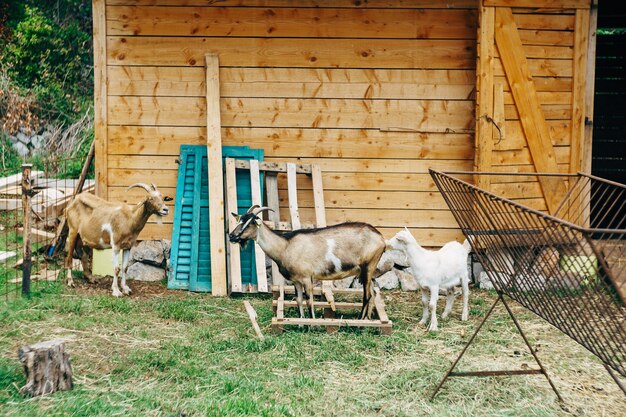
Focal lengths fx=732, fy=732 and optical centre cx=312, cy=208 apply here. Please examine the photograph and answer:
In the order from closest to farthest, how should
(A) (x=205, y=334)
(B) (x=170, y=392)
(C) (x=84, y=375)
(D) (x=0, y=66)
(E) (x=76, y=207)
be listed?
(B) (x=170, y=392)
(C) (x=84, y=375)
(A) (x=205, y=334)
(E) (x=76, y=207)
(D) (x=0, y=66)

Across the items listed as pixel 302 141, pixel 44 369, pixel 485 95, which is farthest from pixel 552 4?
pixel 44 369

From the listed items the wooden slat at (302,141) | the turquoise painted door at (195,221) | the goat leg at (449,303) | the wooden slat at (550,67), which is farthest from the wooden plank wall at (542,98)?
the turquoise painted door at (195,221)

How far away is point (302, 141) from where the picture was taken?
31.0 feet

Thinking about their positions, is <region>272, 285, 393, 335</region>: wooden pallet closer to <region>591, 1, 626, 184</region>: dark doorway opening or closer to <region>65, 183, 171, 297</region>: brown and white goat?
<region>65, 183, 171, 297</region>: brown and white goat

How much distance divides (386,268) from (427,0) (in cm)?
345

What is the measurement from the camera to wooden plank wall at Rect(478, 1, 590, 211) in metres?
9.20

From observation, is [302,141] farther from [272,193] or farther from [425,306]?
[425,306]

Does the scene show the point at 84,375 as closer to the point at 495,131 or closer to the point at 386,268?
the point at 386,268

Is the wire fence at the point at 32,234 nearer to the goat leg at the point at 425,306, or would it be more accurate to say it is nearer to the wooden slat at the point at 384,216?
the wooden slat at the point at 384,216

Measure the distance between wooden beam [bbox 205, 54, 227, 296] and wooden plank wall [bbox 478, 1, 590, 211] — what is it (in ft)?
11.2

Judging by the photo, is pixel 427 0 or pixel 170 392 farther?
pixel 427 0

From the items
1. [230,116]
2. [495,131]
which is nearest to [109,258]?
[230,116]

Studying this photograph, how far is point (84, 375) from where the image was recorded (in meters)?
5.90

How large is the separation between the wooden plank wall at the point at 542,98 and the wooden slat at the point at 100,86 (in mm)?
4934
